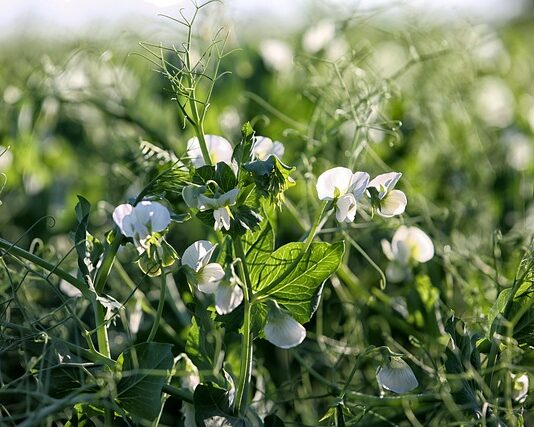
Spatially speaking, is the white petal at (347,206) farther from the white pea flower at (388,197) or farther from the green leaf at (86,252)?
the green leaf at (86,252)

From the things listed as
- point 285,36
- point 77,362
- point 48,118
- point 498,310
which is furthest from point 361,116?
point 285,36

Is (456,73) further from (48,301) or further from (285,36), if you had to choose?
(48,301)

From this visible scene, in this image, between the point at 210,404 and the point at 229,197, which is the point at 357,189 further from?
the point at 210,404

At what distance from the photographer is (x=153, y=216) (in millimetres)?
650

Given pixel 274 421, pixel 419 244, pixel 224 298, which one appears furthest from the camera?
pixel 419 244

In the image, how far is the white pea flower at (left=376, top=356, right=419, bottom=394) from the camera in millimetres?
702

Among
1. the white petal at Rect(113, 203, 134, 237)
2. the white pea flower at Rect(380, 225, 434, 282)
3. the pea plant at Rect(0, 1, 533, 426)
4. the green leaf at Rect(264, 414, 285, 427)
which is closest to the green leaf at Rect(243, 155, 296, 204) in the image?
the pea plant at Rect(0, 1, 533, 426)

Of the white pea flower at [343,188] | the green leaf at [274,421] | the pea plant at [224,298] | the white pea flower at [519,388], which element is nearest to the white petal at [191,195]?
the pea plant at [224,298]

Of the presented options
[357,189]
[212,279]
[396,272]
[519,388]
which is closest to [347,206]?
[357,189]

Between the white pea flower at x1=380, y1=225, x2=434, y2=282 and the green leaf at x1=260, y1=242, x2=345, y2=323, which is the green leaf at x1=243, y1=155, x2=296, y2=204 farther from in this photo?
the white pea flower at x1=380, y1=225, x2=434, y2=282

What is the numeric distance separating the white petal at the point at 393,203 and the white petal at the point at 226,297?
0.52 feet

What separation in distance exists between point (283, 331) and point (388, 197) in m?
0.15

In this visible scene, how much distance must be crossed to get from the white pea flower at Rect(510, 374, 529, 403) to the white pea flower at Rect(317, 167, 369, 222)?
21cm

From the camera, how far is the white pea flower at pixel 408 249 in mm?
952
